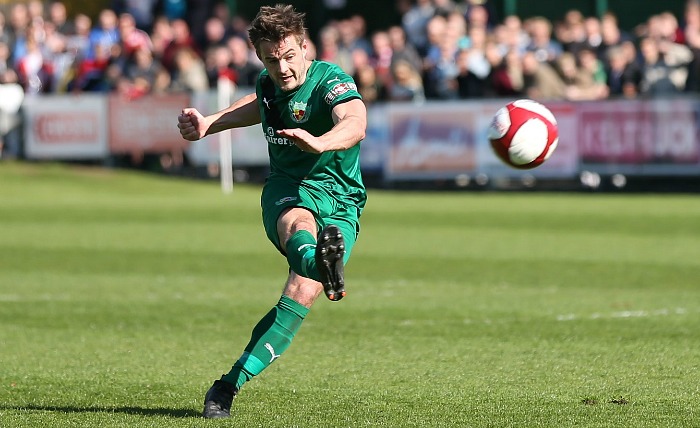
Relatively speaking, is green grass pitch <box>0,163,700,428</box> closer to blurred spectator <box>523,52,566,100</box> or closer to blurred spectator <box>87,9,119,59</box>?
blurred spectator <box>523,52,566,100</box>

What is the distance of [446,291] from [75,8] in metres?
26.5

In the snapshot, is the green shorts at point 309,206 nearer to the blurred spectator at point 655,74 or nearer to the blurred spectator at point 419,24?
the blurred spectator at point 655,74

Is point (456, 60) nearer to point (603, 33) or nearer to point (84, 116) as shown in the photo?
point (603, 33)

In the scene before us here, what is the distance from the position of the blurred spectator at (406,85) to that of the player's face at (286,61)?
15.2m

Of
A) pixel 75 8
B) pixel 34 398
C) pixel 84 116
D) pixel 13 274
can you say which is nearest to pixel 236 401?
pixel 34 398

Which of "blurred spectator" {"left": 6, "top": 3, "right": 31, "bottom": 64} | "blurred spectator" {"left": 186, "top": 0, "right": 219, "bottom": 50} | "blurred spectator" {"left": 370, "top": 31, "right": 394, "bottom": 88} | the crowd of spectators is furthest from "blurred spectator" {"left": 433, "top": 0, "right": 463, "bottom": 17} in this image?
"blurred spectator" {"left": 6, "top": 3, "right": 31, "bottom": 64}

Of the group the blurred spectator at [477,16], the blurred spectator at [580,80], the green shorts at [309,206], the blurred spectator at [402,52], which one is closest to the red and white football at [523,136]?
the green shorts at [309,206]

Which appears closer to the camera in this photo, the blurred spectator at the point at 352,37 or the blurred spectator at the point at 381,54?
the blurred spectator at the point at 381,54

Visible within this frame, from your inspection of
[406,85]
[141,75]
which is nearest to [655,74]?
[406,85]

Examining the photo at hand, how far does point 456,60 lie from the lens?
Answer: 22.1 meters

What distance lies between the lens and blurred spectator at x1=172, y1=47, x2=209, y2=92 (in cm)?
2422

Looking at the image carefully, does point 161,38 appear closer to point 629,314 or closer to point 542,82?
point 542,82

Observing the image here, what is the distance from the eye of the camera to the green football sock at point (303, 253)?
6113mm

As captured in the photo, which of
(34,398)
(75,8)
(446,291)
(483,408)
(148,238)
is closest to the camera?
(483,408)
